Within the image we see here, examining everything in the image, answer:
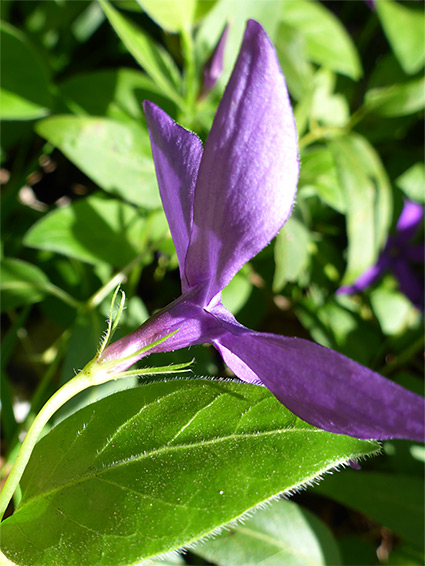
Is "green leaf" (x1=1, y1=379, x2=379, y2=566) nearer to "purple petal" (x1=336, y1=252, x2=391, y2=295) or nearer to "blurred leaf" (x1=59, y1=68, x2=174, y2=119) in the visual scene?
"blurred leaf" (x1=59, y1=68, x2=174, y2=119)

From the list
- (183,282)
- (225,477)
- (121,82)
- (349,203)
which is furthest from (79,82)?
(225,477)

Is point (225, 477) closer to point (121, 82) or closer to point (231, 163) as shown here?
point (231, 163)

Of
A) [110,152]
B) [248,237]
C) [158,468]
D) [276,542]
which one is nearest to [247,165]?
[248,237]

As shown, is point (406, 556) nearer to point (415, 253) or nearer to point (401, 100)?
point (415, 253)

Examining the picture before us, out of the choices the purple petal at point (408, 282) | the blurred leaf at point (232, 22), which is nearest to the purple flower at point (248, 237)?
the blurred leaf at point (232, 22)

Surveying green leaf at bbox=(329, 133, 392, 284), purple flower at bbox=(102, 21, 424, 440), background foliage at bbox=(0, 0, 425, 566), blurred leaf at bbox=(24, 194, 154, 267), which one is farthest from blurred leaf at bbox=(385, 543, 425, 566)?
purple flower at bbox=(102, 21, 424, 440)
